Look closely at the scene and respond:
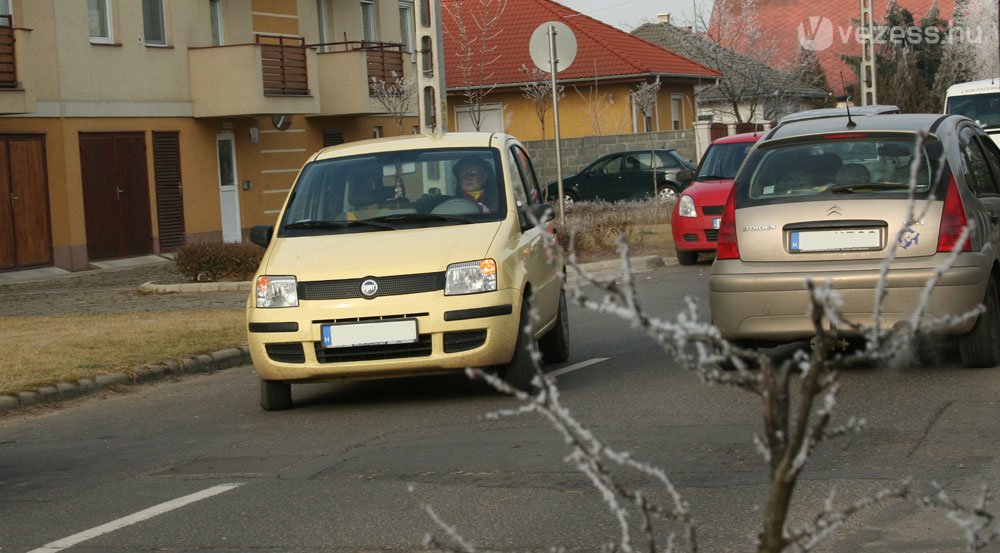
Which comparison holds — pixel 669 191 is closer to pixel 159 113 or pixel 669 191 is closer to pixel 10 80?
pixel 159 113

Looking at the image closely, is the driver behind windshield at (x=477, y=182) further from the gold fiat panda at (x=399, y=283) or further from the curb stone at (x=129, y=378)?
the curb stone at (x=129, y=378)

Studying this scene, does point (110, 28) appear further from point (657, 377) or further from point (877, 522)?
point (877, 522)

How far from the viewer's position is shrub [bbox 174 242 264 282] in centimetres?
2080

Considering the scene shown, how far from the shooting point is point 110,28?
2819 centimetres

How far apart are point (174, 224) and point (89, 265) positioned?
10.4ft

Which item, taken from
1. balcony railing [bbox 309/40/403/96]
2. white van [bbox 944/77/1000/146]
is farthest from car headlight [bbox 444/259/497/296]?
balcony railing [bbox 309/40/403/96]

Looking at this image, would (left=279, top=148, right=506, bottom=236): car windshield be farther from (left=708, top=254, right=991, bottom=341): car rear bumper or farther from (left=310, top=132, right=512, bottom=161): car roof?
(left=708, top=254, right=991, bottom=341): car rear bumper

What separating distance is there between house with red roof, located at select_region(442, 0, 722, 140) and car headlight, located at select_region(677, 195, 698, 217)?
2957 cm

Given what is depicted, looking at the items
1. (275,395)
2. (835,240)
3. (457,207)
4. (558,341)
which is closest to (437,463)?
(275,395)

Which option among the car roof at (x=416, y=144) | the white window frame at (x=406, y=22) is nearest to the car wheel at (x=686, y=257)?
the car roof at (x=416, y=144)

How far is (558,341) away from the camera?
36.8 ft

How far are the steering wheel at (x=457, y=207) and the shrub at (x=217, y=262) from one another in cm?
1113

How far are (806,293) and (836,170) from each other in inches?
40.9

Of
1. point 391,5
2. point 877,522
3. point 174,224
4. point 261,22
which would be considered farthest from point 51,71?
point 877,522
